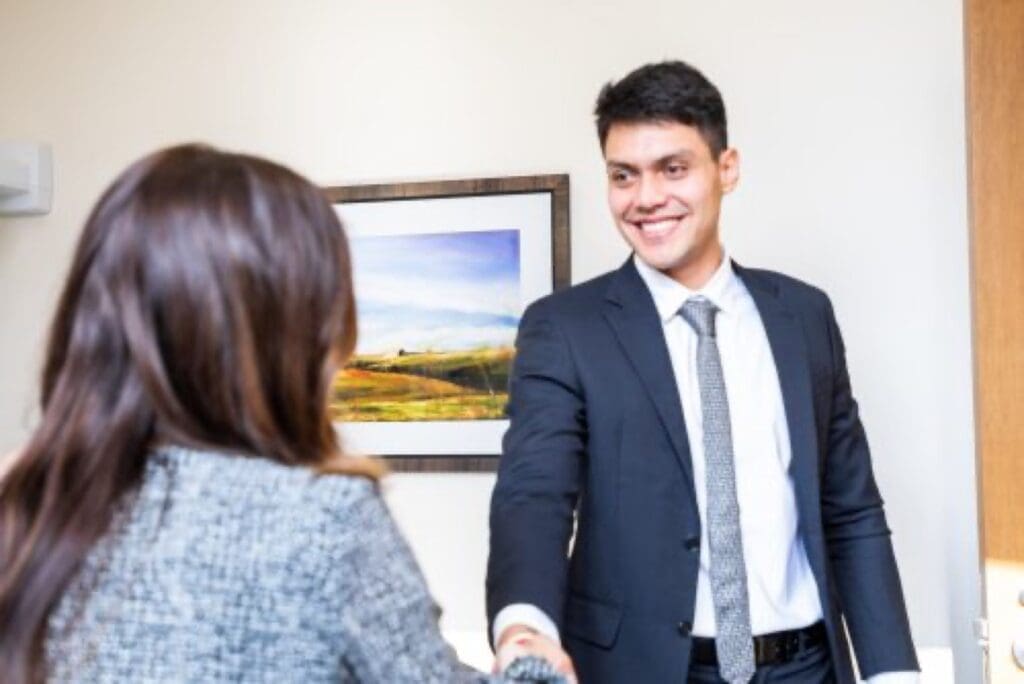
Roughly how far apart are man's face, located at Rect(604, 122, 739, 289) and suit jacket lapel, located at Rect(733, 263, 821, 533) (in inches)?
6.0

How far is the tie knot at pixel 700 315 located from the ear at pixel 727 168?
0.21 metres

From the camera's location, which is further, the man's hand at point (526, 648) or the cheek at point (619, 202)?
the cheek at point (619, 202)

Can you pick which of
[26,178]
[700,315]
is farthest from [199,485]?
[26,178]

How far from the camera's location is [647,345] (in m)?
2.13

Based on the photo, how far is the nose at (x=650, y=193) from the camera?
2178 millimetres

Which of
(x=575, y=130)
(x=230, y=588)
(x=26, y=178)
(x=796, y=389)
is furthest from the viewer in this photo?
(x=26, y=178)

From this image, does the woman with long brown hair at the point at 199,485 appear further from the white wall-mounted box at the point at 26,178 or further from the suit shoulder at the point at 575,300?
the white wall-mounted box at the point at 26,178

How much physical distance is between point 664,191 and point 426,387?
1151 millimetres

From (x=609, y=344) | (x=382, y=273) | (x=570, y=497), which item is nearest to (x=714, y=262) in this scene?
(x=609, y=344)

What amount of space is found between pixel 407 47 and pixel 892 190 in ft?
3.85

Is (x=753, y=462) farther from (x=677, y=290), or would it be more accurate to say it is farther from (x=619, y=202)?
(x=619, y=202)

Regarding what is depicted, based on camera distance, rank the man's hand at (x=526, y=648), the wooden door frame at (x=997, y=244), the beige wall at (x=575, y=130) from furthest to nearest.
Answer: the beige wall at (x=575, y=130) → the wooden door frame at (x=997, y=244) → the man's hand at (x=526, y=648)

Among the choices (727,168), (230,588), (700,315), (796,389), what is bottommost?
(230,588)

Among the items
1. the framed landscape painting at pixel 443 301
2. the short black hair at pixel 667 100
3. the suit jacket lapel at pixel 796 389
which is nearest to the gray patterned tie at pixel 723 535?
the suit jacket lapel at pixel 796 389
